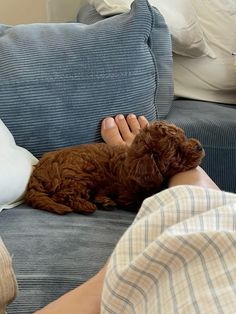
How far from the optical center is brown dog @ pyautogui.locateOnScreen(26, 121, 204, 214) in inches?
38.3

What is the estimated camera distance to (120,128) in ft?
3.83

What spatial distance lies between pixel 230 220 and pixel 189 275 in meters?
0.07

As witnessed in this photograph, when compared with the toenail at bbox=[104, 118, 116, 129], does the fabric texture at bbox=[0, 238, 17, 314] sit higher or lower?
higher

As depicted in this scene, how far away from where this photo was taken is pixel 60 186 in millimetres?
1034

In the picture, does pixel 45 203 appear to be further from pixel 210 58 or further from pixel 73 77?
pixel 210 58

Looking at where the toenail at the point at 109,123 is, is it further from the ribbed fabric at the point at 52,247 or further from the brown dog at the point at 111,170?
the ribbed fabric at the point at 52,247

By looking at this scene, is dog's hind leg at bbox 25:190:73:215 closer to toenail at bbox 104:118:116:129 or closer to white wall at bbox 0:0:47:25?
toenail at bbox 104:118:116:129

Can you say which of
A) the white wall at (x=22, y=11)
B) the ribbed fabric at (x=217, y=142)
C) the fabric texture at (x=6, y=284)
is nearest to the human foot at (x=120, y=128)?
the ribbed fabric at (x=217, y=142)

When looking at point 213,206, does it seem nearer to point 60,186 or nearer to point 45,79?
point 60,186

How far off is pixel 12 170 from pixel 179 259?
0.59 m

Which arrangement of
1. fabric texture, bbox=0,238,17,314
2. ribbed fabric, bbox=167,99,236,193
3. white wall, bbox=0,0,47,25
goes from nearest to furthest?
fabric texture, bbox=0,238,17,314
ribbed fabric, bbox=167,99,236,193
white wall, bbox=0,0,47,25

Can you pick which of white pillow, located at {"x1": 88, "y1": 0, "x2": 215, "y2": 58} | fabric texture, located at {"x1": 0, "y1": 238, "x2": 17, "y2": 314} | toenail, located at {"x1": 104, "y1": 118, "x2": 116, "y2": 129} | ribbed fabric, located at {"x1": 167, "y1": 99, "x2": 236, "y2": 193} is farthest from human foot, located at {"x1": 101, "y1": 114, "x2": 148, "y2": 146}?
fabric texture, located at {"x1": 0, "y1": 238, "x2": 17, "y2": 314}

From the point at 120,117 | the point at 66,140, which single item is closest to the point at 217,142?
the point at 120,117

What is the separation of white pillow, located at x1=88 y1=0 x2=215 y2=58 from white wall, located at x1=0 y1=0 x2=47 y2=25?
18.8 inches
